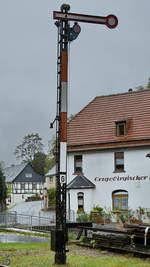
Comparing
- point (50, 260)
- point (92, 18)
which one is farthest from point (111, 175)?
point (92, 18)

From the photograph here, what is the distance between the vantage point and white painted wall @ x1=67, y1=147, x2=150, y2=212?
30.6 metres

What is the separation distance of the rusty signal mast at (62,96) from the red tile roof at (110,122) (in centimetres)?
1888

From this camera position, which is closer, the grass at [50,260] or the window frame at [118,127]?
the grass at [50,260]

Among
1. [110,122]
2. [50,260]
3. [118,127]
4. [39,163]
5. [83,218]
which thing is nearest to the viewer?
[50,260]

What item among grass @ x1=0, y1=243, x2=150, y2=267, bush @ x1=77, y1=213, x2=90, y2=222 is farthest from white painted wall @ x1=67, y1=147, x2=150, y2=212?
grass @ x1=0, y1=243, x2=150, y2=267

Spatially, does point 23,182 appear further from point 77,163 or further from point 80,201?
point 80,201

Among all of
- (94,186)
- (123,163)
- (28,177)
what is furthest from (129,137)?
(28,177)

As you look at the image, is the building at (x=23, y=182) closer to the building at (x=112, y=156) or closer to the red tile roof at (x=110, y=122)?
the red tile roof at (x=110, y=122)

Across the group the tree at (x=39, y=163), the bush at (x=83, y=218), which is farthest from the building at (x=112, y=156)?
the tree at (x=39, y=163)

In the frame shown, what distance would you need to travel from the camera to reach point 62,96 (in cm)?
1252

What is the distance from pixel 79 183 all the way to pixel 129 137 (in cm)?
536

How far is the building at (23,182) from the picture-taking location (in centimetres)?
7681

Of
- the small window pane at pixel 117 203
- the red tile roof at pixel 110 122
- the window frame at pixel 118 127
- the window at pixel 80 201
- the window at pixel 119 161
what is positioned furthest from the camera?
the window at pixel 80 201

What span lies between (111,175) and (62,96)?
67.1ft
